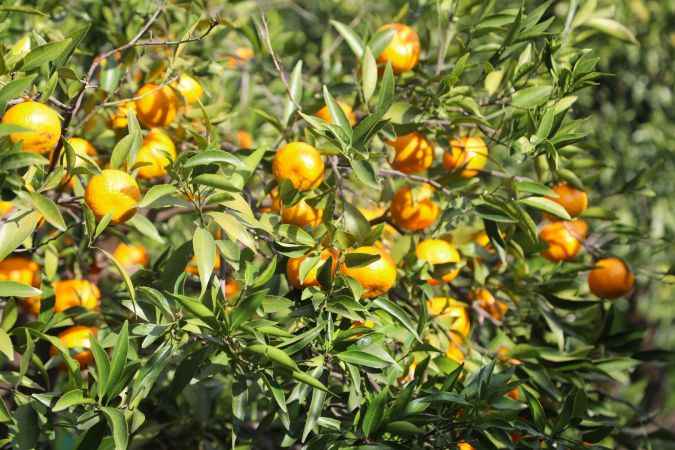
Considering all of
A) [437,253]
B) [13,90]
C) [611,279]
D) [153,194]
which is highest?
[13,90]

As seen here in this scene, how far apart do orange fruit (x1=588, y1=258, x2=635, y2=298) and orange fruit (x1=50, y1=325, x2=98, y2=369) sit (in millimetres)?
992

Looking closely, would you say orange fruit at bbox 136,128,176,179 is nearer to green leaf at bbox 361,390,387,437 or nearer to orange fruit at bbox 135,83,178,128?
orange fruit at bbox 135,83,178,128

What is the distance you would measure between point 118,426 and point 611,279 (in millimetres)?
1011

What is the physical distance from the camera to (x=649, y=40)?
292cm

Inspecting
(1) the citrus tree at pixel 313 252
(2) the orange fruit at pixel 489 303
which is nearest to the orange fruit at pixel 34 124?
(1) the citrus tree at pixel 313 252

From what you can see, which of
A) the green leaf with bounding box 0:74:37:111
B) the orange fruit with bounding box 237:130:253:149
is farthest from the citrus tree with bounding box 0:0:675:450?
the orange fruit with bounding box 237:130:253:149

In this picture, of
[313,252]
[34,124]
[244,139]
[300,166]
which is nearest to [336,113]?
[300,166]

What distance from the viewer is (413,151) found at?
127 cm

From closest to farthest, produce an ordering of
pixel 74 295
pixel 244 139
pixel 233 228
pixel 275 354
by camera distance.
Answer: pixel 275 354 → pixel 233 228 → pixel 74 295 → pixel 244 139

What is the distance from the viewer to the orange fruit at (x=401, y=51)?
135 cm

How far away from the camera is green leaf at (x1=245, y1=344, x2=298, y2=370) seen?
0.92 m

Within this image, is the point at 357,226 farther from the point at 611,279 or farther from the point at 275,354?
the point at 611,279

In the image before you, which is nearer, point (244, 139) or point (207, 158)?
point (207, 158)

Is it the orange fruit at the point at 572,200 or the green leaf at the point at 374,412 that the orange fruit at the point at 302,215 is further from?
the orange fruit at the point at 572,200
